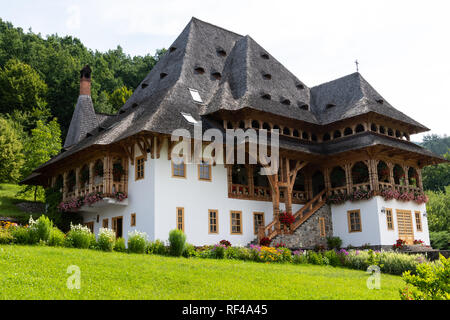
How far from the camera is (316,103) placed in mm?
31938

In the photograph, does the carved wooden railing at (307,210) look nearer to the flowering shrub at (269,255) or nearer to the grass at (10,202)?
the flowering shrub at (269,255)

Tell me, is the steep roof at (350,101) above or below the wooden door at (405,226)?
above

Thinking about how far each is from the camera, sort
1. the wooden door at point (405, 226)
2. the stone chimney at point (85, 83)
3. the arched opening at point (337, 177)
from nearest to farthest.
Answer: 1. the wooden door at point (405, 226)
2. the arched opening at point (337, 177)
3. the stone chimney at point (85, 83)

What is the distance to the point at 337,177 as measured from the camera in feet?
96.1

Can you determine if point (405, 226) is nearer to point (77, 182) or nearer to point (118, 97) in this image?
point (77, 182)

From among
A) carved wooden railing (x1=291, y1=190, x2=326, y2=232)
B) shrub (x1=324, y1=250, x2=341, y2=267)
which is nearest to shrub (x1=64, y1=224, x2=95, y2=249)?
shrub (x1=324, y1=250, x2=341, y2=267)

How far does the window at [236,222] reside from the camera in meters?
24.3

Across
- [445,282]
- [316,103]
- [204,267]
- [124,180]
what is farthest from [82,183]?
[445,282]

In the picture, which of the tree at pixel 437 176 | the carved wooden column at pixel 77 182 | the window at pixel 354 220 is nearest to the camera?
the carved wooden column at pixel 77 182

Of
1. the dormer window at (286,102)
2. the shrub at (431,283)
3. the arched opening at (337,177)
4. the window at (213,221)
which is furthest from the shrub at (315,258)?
the dormer window at (286,102)

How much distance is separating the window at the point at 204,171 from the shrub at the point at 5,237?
31.3 feet

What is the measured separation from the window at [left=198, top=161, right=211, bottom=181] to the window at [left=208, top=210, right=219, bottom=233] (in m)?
1.73

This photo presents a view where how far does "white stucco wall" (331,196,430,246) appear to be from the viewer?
82.9 ft

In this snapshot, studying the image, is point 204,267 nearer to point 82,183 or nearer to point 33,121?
point 82,183
